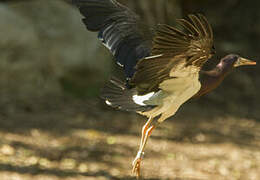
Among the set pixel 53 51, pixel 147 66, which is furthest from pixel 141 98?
pixel 53 51

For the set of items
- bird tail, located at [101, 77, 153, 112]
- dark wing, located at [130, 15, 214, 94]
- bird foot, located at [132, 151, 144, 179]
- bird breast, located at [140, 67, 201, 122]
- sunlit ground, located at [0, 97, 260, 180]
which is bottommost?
sunlit ground, located at [0, 97, 260, 180]

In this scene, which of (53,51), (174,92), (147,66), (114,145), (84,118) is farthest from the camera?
(53,51)

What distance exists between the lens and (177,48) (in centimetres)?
285

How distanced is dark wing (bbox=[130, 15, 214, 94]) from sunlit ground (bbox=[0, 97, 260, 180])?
7.82ft

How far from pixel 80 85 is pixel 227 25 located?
13.5 ft

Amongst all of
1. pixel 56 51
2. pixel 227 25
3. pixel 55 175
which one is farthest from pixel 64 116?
pixel 227 25

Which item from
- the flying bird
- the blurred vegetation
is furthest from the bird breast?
the blurred vegetation

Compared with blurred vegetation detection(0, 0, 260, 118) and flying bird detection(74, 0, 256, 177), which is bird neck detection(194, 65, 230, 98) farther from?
blurred vegetation detection(0, 0, 260, 118)

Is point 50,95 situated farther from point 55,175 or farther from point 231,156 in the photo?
point 231,156

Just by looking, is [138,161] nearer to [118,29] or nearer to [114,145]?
[118,29]

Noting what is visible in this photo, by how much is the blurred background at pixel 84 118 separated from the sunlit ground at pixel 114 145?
0.01 metres

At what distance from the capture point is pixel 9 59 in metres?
6.95

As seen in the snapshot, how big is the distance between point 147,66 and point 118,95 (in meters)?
0.68

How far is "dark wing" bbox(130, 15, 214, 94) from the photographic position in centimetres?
273
